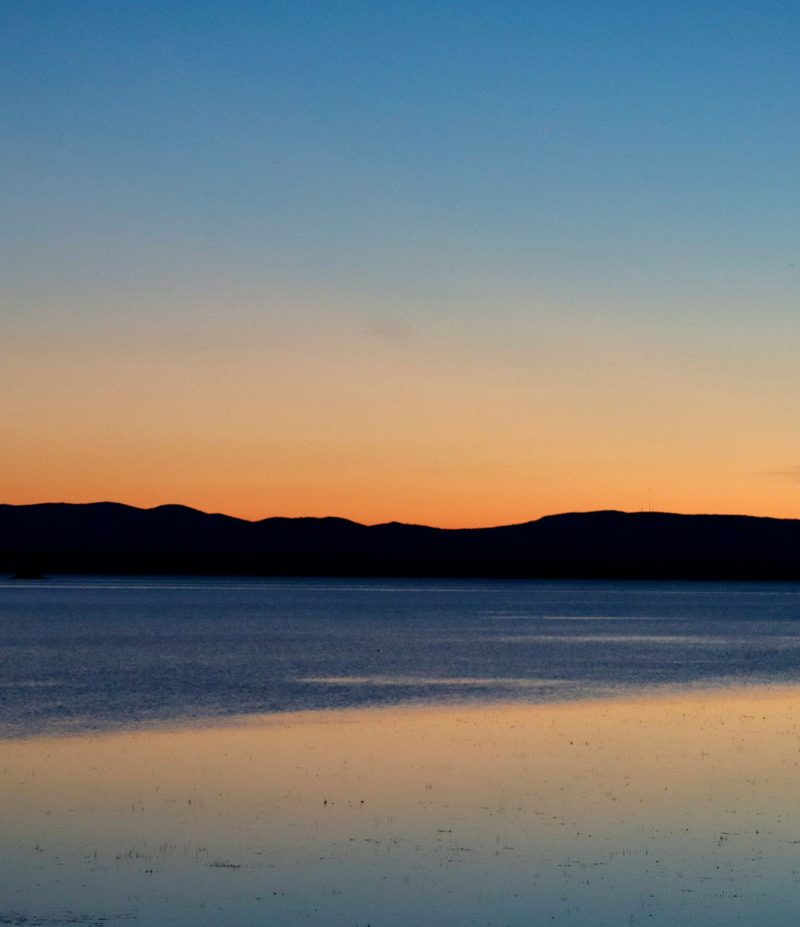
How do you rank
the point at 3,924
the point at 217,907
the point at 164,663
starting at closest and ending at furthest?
1. the point at 3,924
2. the point at 217,907
3. the point at 164,663

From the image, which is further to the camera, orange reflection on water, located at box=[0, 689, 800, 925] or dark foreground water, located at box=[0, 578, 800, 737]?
dark foreground water, located at box=[0, 578, 800, 737]

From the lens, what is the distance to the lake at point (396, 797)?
16.0 meters

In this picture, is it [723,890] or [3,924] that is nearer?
[3,924]

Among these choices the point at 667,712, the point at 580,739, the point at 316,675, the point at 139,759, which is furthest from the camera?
the point at 316,675

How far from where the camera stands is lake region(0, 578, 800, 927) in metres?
16.0

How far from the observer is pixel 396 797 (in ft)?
75.3

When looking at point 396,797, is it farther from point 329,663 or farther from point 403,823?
point 329,663

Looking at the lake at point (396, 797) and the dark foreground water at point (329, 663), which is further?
the dark foreground water at point (329, 663)

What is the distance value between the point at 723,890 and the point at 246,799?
8.78m

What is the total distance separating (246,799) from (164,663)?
35460mm

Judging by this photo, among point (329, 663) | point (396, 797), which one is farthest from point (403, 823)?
point (329, 663)

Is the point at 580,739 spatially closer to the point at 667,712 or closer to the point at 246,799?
the point at 667,712

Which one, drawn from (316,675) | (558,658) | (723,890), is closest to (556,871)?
(723,890)

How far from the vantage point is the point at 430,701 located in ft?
132
